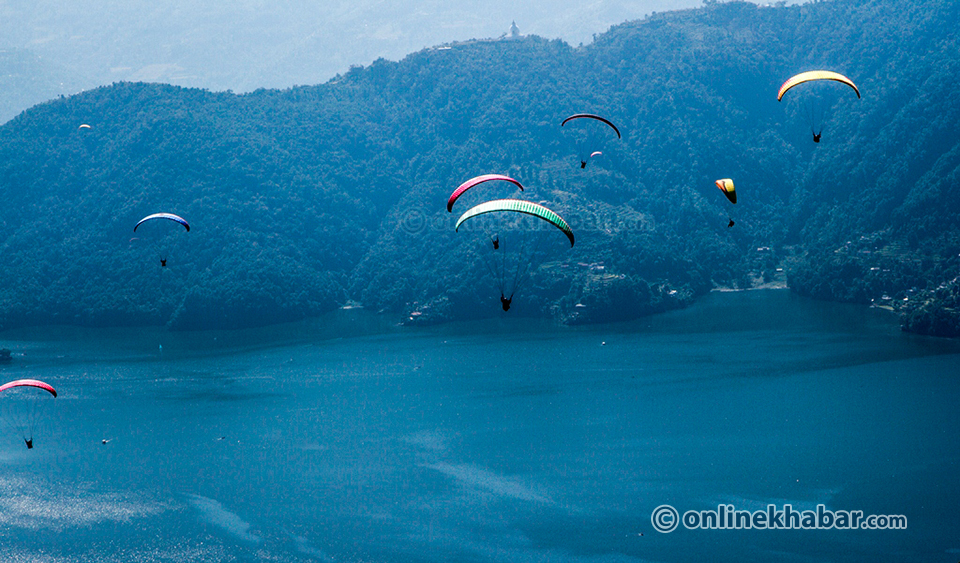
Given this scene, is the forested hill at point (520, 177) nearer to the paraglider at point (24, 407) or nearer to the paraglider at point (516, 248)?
the paraglider at point (516, 248)

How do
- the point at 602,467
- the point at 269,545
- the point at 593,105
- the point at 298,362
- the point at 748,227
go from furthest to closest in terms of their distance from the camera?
the point at 593,105 → the point at 748,227 → the point at 298,362 → the point at 602,467 → the point at 269,545

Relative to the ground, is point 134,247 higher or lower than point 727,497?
higher

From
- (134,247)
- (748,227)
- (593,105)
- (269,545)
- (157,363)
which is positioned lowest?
(269,545)

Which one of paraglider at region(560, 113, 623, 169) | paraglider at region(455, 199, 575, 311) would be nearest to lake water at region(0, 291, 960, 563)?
paraglider at region(455, 199, 575, 311)

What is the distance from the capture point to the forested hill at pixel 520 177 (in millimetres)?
105875

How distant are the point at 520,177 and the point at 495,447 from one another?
74.5 metres

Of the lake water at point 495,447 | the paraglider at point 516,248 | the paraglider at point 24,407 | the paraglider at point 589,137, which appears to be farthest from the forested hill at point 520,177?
the paraglider at point 24,407

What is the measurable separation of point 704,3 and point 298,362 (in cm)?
10641

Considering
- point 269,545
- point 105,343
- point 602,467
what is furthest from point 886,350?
point 105,343

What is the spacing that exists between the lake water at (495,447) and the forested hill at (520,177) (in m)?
15.3

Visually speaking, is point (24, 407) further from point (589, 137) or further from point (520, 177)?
point (589, 137)

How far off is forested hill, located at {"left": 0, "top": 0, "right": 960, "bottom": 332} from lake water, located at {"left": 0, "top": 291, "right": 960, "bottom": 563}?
1528cm

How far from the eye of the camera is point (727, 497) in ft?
154

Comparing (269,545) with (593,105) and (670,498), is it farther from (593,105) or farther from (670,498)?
(593,105)
